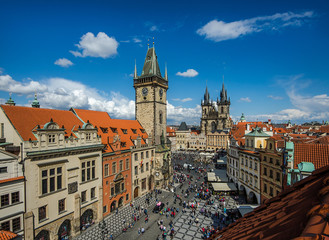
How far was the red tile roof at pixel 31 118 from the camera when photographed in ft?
76.1

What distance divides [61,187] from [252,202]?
33.4 m

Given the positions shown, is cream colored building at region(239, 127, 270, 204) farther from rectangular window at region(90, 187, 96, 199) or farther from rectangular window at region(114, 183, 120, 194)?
rectangular window at region(90, 187, 96, 199)

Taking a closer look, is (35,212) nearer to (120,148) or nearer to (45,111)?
(45,111)

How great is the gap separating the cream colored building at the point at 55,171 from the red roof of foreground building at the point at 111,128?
428 centimetres

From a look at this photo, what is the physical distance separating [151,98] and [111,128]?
13.2 metres

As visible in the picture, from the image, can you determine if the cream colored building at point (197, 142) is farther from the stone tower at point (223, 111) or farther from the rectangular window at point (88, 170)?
the rectangular window at point (88, 170)

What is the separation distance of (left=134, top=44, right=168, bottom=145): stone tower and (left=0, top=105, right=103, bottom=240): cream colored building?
1905 centimetres

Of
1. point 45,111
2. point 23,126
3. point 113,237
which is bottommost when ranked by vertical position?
point 113,237

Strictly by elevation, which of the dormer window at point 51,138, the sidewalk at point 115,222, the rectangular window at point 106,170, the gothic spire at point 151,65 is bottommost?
the sidewalk at point 115,222

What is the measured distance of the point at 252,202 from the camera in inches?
1443

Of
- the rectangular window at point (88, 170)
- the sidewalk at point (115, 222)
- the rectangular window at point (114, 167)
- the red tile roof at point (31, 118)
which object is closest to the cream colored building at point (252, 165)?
the sidewalk at point (115, 222)

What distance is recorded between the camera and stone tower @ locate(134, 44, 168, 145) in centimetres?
4766

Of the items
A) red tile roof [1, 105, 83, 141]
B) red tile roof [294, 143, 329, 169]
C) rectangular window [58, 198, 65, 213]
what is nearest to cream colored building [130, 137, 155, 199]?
red tile roof [1, 105, 83, 141]

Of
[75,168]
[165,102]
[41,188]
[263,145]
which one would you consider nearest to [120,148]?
[75,168]
